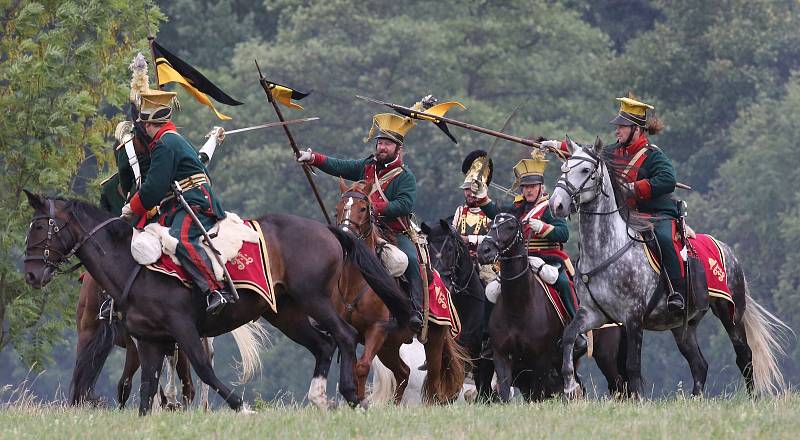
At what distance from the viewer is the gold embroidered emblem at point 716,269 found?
62.2 feet

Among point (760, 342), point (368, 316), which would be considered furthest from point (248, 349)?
point (760, 342)

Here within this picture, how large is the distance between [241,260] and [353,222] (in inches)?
67.7

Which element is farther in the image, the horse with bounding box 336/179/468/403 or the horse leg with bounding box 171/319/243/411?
the horse with bounding box 336/179/468/403

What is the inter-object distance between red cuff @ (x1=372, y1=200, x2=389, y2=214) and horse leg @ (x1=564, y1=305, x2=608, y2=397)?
210 cm

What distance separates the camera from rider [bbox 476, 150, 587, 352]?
763 inches

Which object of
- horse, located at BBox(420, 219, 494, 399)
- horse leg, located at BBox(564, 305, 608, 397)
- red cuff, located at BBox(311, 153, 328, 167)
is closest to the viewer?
horse leg, located at BBox(564, 305, 608, 397)

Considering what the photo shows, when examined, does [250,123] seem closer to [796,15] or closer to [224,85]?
[224,85]

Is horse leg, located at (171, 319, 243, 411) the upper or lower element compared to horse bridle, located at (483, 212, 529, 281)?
lower

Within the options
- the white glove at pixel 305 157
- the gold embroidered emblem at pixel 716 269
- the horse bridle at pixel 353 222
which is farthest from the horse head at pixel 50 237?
the gold embroidered emblem at pixel 716 269

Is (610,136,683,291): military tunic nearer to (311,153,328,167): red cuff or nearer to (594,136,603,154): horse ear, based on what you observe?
(594,136,603,154): horse ear

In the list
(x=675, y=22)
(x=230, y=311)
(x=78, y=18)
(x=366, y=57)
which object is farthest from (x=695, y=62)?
(x=230, y=311)

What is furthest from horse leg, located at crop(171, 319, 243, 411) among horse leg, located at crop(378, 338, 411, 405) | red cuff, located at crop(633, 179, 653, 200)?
red cuff, located at crop(633, 179, 653, 200)

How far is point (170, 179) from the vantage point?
1595 cm

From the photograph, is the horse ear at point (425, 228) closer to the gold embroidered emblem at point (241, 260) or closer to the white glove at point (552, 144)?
the white glove at point (552, 144)
